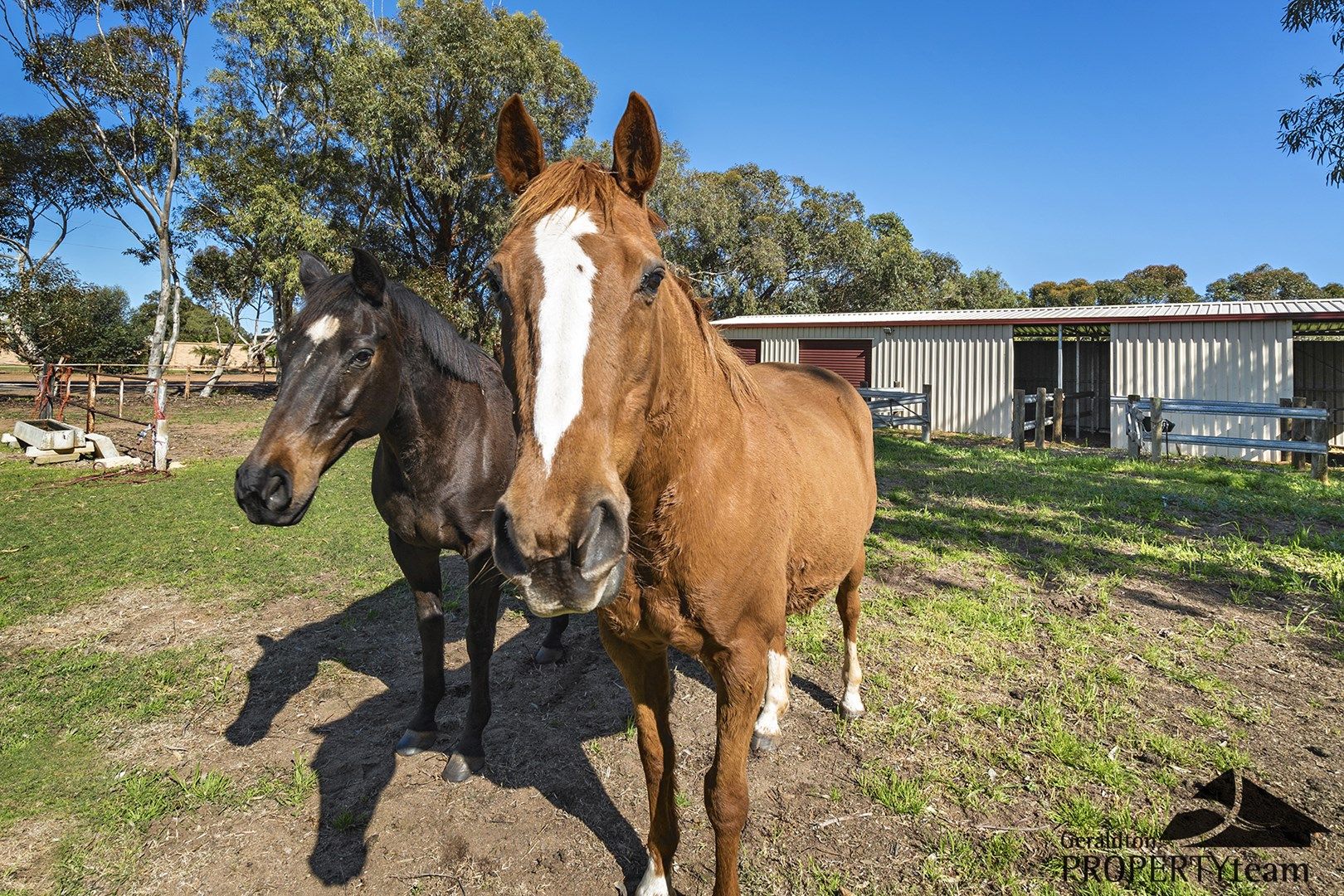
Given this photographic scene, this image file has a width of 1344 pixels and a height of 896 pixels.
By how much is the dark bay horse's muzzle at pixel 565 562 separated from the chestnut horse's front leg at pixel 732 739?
0.87 m

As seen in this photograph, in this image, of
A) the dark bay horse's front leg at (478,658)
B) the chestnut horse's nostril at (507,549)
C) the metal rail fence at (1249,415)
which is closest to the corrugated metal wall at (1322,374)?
the metal rail fence at (1249,415)

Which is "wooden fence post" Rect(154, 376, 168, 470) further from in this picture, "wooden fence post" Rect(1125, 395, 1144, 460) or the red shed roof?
"wooden fence post" Rect(1125, 395, 1144, 460)

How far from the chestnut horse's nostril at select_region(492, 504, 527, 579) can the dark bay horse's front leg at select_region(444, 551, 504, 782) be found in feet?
6.50

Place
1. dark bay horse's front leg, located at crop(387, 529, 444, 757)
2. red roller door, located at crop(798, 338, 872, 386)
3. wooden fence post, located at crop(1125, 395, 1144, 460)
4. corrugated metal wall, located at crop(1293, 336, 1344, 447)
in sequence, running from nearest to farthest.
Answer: dark bay horse's front leg, located at crop(387, 529, 444, 757)
wooden fence post, located at crop(1125, 395, 1144, 460)
corrugated metal wall, located at crop(1293, 336, 1344, 447)
red roller door, located at crop(798, 338, 872, 386)

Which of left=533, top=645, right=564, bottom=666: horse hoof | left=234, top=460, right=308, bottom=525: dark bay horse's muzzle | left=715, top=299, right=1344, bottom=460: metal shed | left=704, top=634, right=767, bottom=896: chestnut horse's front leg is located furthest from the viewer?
left=715, top=299, right=1344, bottom=460: metal shed

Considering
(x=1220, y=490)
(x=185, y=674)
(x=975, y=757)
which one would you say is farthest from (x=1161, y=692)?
(x=1220, y=490)

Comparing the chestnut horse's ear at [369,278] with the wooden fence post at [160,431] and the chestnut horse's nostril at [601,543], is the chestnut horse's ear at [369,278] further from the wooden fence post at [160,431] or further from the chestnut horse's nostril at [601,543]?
the wooden fence post at [160,431]

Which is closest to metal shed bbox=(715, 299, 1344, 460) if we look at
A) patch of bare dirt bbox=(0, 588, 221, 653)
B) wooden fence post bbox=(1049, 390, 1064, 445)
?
wooden fence post bbox=(1049, 390, 1064, 445)

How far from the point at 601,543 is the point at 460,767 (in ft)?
8.12

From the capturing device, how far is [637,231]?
1.67 m

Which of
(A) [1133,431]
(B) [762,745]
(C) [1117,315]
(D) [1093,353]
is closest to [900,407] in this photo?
(C) [1117,315]

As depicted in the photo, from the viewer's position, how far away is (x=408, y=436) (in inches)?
126

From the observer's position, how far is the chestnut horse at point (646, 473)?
4.20 feet

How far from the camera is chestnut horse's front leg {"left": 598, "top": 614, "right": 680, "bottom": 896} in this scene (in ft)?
7.27
